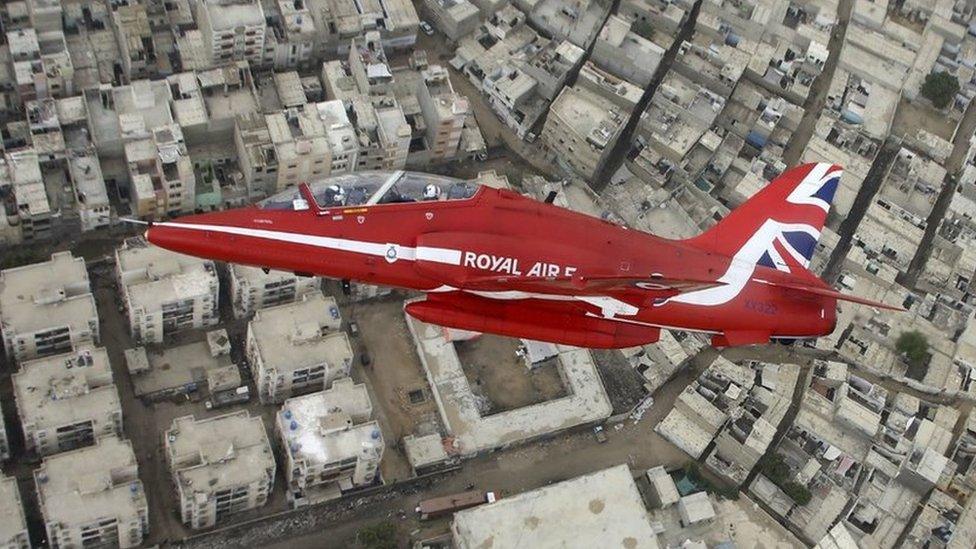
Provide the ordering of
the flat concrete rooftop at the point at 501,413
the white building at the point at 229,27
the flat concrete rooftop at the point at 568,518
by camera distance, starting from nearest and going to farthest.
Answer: the flat concrete rooftop at the point at 568,518
the flat concrete rooftop at the point at 501,413
the white building at the point at 229,27

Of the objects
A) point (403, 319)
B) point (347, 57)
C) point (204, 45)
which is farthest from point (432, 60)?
point (403, 319)

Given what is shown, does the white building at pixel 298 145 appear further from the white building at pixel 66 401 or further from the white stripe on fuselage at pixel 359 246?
the white stripe on fuselage at pixel 359 246

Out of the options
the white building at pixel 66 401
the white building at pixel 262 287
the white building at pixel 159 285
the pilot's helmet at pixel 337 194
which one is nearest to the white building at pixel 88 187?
the white building at pixel 159 285

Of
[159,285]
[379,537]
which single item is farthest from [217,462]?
[159,285]

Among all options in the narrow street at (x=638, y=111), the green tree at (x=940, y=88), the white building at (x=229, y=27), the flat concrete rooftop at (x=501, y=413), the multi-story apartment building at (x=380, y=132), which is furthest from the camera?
the green tree at (x=940, y=88)

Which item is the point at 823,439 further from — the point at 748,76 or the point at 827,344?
the point at 748,76

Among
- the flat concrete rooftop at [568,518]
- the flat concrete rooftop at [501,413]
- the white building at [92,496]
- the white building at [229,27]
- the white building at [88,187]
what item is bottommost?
the white building at [92,496]
